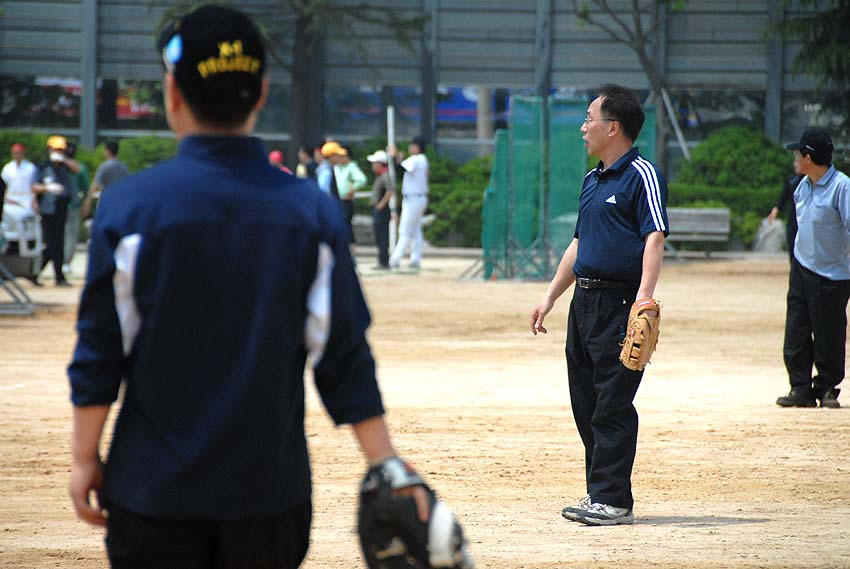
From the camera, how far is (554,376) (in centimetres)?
1196

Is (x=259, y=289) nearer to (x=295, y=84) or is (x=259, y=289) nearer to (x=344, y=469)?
(x=344, y=469)

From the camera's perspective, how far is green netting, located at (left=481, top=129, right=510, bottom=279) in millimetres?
20438

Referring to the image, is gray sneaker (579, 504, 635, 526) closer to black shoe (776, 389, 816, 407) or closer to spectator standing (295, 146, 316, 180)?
black shoe (776, 389, 816, 407)

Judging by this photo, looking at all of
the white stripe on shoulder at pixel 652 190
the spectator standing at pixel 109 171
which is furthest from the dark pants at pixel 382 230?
the white stripe on shoulder at pixel 652 190

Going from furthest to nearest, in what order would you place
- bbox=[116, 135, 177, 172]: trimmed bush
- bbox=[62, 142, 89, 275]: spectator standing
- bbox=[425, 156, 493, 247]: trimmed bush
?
bbox=[116, 135, 177, 172]: trimmed bush < bbox=[425, 156, 493, 247]: trimmed bush < bbox=[62, 142, 89, 275]: spectator standing

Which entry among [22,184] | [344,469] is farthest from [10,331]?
[344,469]

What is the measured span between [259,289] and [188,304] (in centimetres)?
15

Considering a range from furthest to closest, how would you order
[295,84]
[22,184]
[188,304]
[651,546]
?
[295,84]
[22,184]
[651,546]
[188,304]

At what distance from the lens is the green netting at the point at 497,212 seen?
67.1 feet

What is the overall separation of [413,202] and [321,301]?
1979 cm

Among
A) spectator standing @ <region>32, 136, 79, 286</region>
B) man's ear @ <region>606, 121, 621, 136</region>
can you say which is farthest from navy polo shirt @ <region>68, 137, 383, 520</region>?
spectator standing @ <region>32, 136, 79, 286</region>

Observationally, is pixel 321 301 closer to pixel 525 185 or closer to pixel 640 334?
pixel 640 334

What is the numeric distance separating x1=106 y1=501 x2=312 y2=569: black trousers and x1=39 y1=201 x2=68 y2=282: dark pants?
1722 cm

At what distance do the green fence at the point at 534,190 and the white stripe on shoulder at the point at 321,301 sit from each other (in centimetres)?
1692
